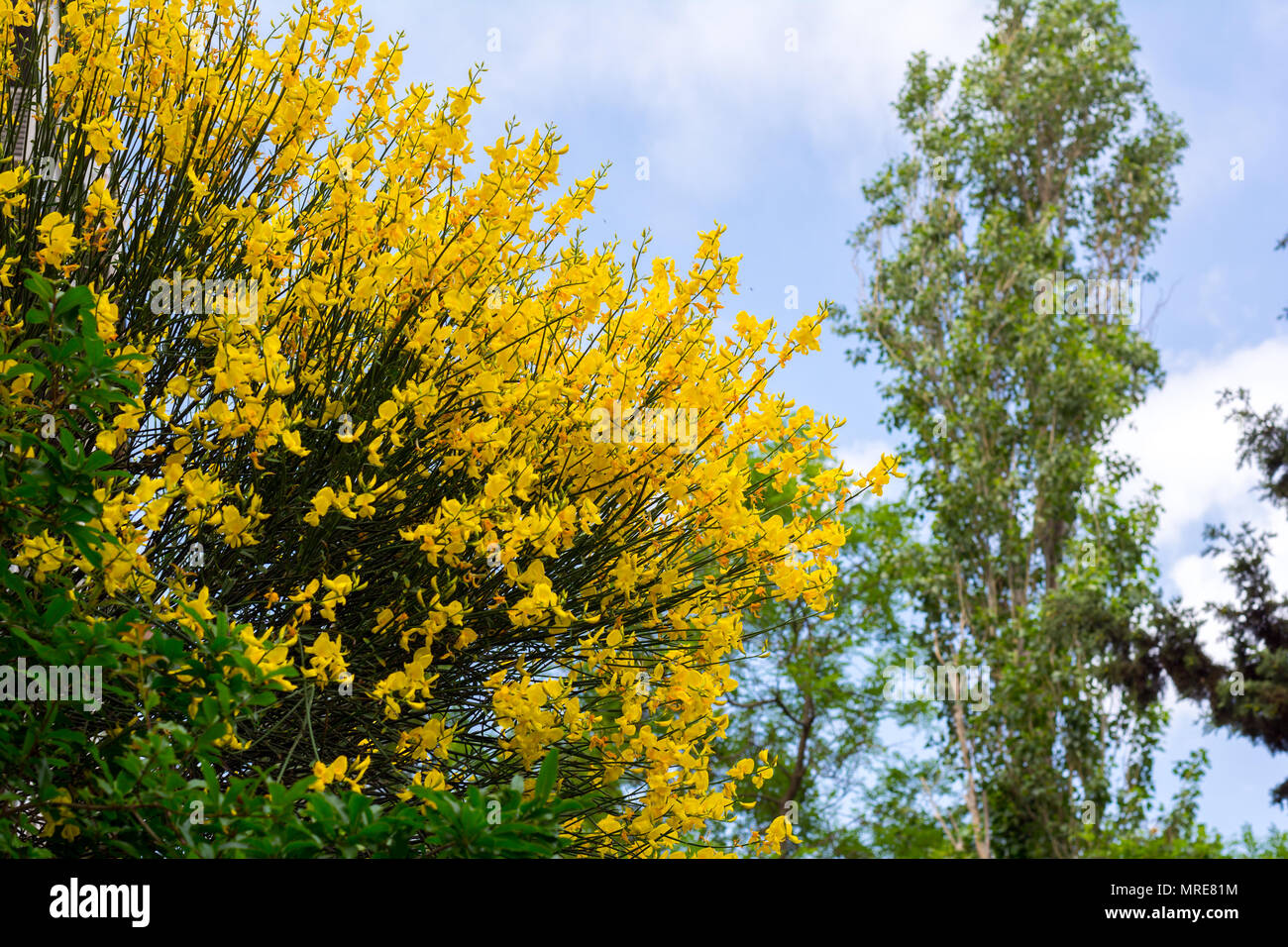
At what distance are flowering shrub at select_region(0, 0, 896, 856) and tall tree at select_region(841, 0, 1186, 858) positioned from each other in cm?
981

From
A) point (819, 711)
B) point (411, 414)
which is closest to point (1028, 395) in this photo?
point (819, 711)

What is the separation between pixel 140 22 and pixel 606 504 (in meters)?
2.22

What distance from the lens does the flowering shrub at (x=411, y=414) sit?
3023mm

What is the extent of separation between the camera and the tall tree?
12.1 meters

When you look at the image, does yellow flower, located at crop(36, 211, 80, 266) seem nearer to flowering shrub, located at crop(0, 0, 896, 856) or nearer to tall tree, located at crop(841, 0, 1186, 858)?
flowering shrub, located at crop(0, 0, 896, 856)

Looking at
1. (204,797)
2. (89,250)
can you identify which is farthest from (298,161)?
(204,797)

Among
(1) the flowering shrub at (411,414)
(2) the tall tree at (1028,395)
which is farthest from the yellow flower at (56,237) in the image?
(2) the tall tree at (1028,395)

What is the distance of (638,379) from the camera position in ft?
10.9

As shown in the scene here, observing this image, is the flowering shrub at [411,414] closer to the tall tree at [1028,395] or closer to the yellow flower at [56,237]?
the yellow flower at [56,237]

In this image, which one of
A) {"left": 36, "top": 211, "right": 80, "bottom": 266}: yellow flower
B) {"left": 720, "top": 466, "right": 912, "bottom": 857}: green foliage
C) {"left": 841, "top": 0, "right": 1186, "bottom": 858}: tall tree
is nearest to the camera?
{"left": 36, "top": 211, "right": 80, "bottom": 266}: yellow flower

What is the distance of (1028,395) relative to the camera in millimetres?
14172

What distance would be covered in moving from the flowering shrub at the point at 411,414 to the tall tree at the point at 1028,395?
9813 millimetres

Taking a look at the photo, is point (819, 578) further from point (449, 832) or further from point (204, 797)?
point (204, 797)

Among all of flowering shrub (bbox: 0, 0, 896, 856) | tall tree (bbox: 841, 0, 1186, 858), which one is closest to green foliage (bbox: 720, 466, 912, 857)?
tall tree (bbox: 841, 0, 1186, 858)
